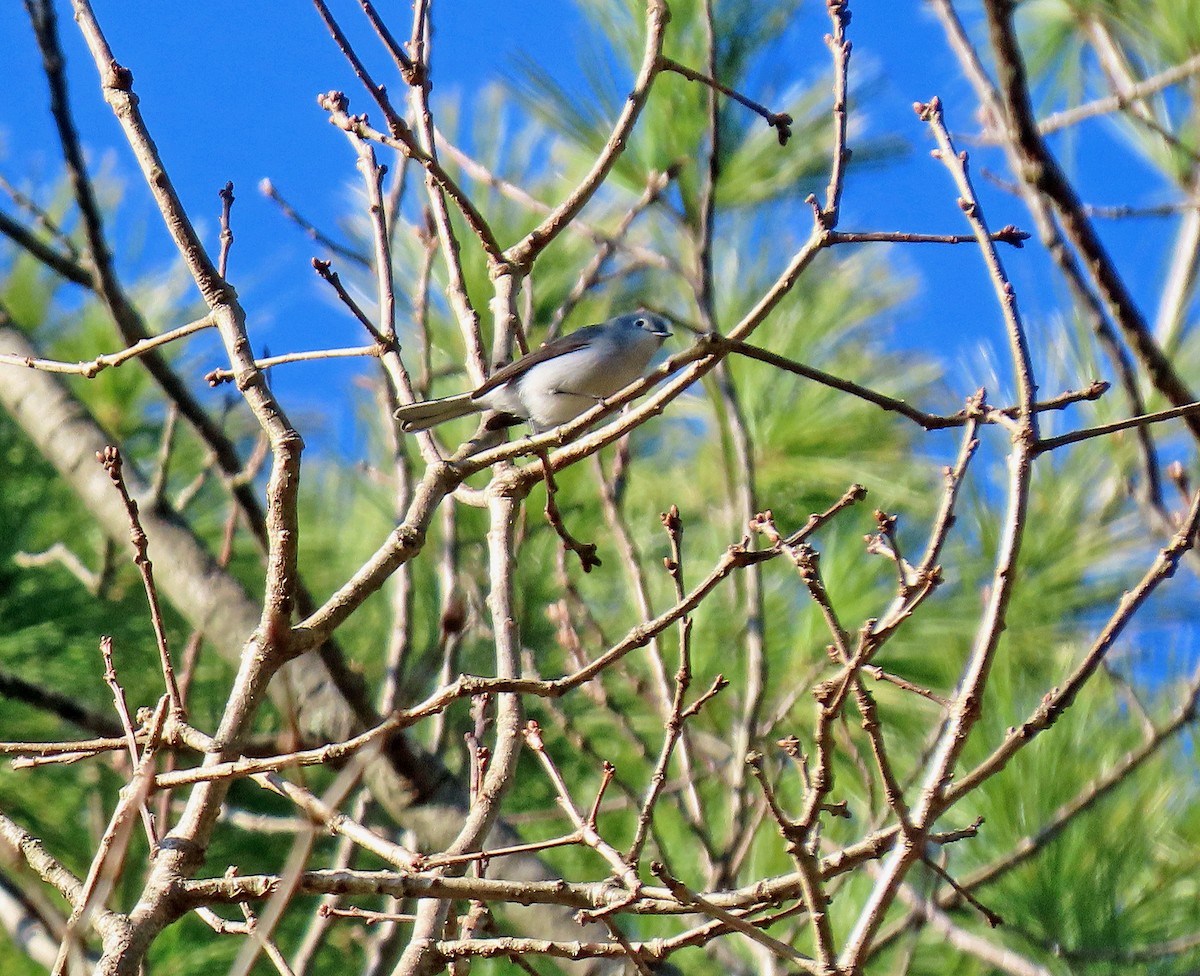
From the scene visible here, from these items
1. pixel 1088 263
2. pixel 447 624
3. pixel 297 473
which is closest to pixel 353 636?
pixel 1088 263

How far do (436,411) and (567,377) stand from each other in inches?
18.0

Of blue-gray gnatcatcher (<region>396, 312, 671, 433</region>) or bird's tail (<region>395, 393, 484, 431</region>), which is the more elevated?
blue-gray gnatcatcher (<region>396, 312, 671, 433</region>)

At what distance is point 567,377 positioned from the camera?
2713 mm

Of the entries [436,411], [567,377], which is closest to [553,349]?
[567,377]

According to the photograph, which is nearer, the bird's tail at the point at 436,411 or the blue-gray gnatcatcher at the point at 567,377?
the bird's tail at the point at 436,411

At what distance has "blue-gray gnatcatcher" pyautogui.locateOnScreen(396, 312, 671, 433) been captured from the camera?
2.47 m

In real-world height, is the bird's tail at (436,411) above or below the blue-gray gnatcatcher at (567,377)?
below

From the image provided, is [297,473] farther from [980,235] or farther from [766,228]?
[766,228]

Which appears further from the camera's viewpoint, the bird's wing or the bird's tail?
the bird's wing

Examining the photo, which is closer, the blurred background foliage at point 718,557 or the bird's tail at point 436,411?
the bird's tail at point 436,411

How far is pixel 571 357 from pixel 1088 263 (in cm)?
104

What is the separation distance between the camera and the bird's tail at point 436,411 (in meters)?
1.95

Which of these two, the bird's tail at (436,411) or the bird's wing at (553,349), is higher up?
the bird's wing at (553,349)

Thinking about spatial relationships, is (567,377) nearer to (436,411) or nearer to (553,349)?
(553,349)
